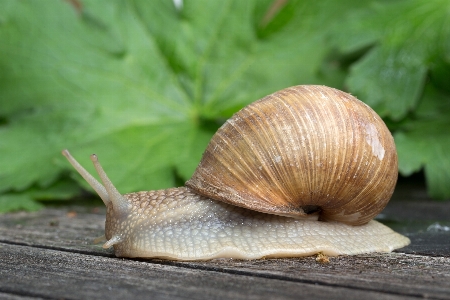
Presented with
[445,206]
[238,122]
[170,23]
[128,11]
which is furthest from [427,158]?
[128,11]

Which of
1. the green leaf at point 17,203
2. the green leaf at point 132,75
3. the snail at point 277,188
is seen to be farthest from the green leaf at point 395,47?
the green leaf at point 17,203

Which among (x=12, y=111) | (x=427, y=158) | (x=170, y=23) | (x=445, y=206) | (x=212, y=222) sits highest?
(x=170, y=23)

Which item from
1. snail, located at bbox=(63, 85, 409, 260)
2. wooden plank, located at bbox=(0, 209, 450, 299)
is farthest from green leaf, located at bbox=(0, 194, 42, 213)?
snail, located at bbox=(63, 85, 409, 260)

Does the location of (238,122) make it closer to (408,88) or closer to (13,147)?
(408,88)

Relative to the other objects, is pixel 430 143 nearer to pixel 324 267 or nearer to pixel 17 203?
pixel 324 267

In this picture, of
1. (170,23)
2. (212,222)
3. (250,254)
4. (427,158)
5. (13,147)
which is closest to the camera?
(250,254)

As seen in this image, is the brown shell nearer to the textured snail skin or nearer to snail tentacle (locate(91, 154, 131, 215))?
the textured snail skin

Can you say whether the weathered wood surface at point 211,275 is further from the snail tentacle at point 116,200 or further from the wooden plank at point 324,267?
the snail tentacle at point 116,200
